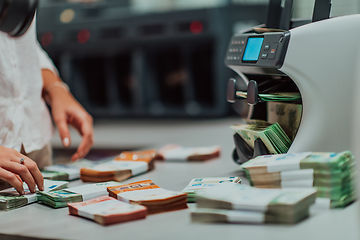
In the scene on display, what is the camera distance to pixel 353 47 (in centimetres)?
84

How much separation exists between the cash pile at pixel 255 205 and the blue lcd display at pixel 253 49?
37 centimetres

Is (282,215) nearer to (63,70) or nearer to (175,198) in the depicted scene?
→ (175,198)

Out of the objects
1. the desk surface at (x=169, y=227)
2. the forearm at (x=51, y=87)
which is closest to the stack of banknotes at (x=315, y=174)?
the desk surface at (x=169, y=227)

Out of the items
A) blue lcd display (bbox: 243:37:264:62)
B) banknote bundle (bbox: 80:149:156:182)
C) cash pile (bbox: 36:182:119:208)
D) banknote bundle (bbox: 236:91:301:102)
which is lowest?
banknote bundle (bbox: 80:149:156:182)

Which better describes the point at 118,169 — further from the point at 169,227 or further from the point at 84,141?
the point at 169,227

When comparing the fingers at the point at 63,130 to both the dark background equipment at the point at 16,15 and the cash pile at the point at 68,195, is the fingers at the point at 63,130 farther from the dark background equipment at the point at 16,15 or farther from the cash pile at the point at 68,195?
the dark background equipment at the point at 16,15

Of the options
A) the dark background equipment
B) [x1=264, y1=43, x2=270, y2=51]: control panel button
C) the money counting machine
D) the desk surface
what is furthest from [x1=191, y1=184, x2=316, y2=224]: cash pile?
the dark background equipment

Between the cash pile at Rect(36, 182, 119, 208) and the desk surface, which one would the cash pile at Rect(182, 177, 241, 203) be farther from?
the cash pile at Rect(36, 182, 119, 208)

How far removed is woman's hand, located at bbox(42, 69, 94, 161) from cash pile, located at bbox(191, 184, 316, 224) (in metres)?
0.66

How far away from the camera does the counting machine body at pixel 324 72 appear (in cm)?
85

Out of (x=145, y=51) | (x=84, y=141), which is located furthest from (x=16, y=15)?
(x=145, y=51)

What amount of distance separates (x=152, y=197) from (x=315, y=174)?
300 millimetres

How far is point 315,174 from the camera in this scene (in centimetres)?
70

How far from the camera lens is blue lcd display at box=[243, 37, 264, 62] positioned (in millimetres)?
931
